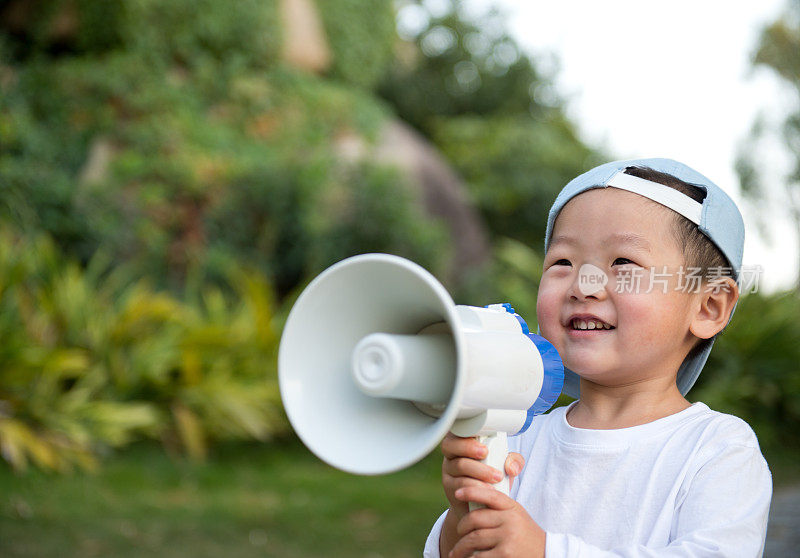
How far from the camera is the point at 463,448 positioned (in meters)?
1.47

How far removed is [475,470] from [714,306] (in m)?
0.64

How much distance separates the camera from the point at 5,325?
625 centimetres

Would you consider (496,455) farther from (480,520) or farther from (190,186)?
(190,186)

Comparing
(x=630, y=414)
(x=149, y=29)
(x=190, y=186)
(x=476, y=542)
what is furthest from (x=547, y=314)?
(x=149, y=29)

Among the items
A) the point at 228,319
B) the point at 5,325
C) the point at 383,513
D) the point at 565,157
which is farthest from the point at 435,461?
the point at 565,157

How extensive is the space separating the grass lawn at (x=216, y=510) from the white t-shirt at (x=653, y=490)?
3567 millimetres

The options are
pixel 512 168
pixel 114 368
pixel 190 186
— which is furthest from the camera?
pixel 512 168

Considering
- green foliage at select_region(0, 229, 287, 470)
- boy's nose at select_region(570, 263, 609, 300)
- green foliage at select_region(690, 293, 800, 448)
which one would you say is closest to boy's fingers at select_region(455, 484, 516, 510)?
boy's nose at select_region(570, 263, 609, 300)

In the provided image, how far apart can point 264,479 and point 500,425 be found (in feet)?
17.4

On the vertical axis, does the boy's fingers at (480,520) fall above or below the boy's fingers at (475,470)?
below

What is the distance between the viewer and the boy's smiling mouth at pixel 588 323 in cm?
162

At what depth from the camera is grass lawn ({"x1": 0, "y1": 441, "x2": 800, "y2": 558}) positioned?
16.1 ft

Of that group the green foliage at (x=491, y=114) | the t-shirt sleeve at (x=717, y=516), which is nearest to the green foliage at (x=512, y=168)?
the green foliage at (x=491, y=114)

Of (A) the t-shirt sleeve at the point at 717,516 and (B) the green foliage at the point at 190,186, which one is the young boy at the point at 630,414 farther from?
(B) the green foliage at the point at 190,186
